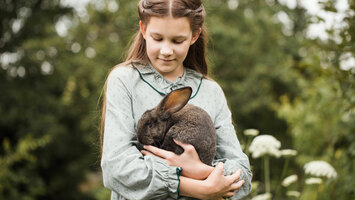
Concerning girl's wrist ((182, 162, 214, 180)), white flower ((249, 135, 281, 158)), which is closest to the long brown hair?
girl's wrist ((182, 162, 214, 180))

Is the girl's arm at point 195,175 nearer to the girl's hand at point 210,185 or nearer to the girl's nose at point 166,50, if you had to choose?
the girl's hand at point 210,185

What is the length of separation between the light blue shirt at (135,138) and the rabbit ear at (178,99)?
0.16 m

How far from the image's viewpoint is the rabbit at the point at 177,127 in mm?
2240

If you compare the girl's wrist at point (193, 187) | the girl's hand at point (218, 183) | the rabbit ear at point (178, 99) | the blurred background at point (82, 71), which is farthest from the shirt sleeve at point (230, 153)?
the blurred background at point (82, 71)

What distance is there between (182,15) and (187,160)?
0.82 metres

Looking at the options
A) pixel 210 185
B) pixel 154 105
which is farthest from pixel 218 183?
pixel 154 105

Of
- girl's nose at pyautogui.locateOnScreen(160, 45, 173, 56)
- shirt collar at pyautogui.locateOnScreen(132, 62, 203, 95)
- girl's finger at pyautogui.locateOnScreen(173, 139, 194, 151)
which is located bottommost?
girl's finger at pyautogui.locateOnScreen(173, 139, 194, 151)

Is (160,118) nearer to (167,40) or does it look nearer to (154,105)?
(154,105)

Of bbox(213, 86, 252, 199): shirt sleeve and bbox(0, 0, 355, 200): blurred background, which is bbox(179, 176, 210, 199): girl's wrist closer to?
bbox(213, 86, 252, 199): shirt sleeve

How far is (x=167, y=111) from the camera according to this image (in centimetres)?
230

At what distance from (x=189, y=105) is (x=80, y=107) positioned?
962 cm

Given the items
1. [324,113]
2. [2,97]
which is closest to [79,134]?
[2,97]

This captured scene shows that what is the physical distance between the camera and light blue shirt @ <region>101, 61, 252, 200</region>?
2102 mm

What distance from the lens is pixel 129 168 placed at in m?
2.09
